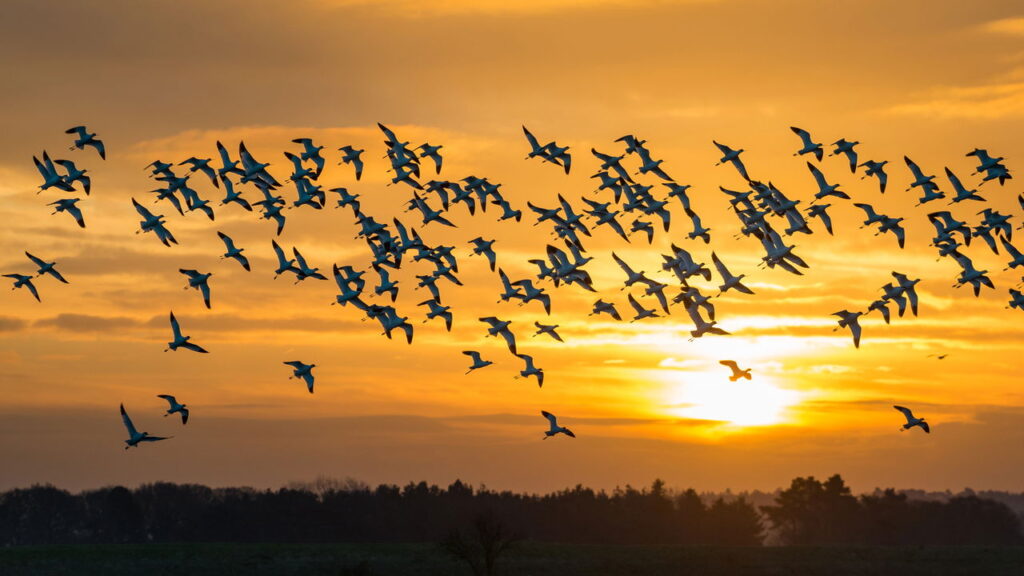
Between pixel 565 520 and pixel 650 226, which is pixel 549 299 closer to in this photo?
pixel 650 226

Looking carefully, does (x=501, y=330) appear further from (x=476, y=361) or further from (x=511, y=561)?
(x=511, y=561)

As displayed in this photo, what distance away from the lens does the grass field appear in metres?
123

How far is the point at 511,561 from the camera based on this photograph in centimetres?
12688

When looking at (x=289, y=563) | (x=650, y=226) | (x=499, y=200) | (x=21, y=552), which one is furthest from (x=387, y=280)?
(x=21, y=552)

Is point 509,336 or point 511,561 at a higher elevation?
point 509,336

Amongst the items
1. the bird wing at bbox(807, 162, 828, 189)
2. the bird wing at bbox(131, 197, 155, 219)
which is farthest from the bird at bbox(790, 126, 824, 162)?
the bird wing at bbox(131, 197, 155, 219)

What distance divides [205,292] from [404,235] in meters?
17.0

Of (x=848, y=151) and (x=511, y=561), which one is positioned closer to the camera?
(x=848, y=151)

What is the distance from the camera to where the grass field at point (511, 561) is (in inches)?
4838

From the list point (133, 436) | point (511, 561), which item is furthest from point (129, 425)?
point (511, 561)

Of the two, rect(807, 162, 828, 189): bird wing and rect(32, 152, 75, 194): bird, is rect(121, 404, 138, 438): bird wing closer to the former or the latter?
rect(32, 152, 75, 194): bird

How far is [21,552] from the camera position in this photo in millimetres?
129875

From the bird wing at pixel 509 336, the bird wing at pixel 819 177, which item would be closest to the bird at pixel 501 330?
the bird wing at pixel 509 336

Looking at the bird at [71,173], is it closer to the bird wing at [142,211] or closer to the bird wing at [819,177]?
the bird wing at [142,211]
